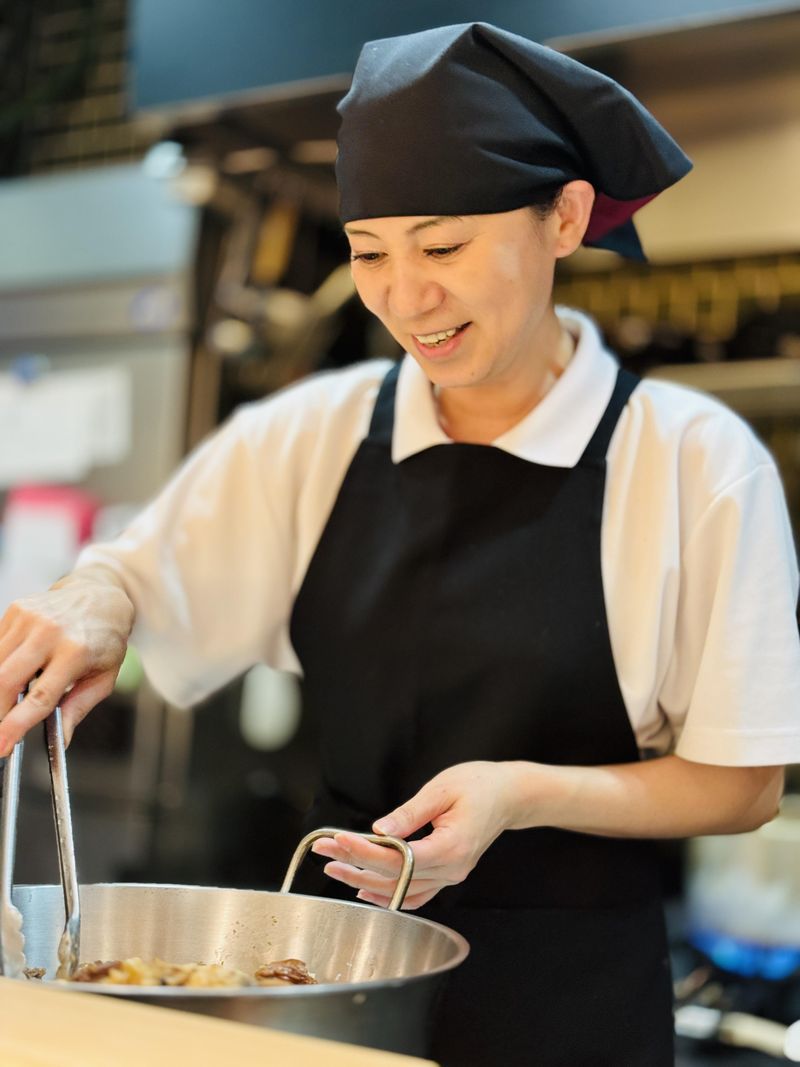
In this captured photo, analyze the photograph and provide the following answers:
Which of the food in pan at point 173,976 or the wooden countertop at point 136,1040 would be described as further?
the food in pan at point 173,976

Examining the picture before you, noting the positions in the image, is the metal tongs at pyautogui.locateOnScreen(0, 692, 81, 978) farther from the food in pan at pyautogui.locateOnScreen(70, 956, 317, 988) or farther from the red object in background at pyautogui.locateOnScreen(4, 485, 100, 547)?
the red object in background at pyautogui.locateOnScreen(4, 485, 100, 547)

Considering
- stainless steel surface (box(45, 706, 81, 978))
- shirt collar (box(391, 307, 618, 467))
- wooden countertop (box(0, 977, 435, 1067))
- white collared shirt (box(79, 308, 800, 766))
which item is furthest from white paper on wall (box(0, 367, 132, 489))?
wooden countertop (box(0, 977, 435, 1067))

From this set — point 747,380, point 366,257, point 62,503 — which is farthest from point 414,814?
point 62,503

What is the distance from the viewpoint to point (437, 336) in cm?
114

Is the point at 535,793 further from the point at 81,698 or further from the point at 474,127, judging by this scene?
the point at 474,127

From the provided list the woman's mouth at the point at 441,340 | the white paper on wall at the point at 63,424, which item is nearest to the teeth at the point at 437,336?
the woman's mouth at the point at 441,340

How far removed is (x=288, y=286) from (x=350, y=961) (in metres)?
1.93

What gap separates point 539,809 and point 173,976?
0.38 m

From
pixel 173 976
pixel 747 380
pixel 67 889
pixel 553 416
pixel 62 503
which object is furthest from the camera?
pixel 62 503

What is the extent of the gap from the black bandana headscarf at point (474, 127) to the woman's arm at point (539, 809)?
1.46 feet

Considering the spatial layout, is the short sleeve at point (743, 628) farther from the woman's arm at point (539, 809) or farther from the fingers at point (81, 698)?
the fingers at point (81, 698)

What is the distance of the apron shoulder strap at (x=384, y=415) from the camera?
1.36 m

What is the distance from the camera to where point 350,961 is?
0.91 metres

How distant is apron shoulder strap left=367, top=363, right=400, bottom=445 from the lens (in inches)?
53.5
